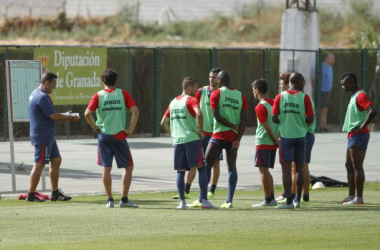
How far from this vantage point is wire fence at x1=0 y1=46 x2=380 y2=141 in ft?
87.0

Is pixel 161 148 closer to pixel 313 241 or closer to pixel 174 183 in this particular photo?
pixel 174 183

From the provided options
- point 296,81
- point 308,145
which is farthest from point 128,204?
point 296,81

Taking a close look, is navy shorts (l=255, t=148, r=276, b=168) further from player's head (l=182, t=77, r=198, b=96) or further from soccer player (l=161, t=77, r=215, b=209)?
player's head (l=182, t=77, r=198, b=96)

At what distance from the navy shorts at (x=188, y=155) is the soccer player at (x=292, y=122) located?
41.9 inches

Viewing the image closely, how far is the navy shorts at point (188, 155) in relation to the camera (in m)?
13.6

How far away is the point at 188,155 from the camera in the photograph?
13625 millimetres

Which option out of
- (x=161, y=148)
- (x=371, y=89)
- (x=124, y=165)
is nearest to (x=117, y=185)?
(x=124, y=165)

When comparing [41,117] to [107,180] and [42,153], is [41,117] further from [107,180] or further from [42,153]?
[107,180]

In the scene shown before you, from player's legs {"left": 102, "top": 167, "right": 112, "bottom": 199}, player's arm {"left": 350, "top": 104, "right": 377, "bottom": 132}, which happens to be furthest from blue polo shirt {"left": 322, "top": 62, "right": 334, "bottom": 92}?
player's legs {"left": 102, "top": 167, "right": 112, "bottom": 199}

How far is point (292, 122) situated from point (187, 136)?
1.38m

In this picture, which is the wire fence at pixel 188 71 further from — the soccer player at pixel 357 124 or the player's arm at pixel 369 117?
the player's arm at pixel 369 117

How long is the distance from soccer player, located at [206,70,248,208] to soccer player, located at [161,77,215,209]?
1.24 ft

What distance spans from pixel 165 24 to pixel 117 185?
3931 cm

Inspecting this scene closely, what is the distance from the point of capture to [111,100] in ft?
44.7
